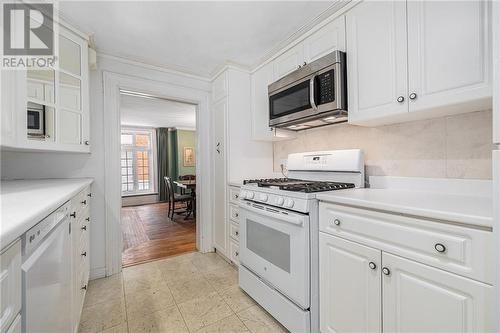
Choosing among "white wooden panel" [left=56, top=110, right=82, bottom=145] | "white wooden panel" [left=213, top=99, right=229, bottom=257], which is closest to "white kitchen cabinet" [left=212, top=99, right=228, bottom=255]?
"white wooden panel" [left=213, top=99, right=229, bottom=257]

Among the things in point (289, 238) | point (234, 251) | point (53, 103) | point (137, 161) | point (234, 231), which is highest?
point (53, 103)

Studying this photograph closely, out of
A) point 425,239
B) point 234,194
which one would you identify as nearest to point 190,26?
point 234,194

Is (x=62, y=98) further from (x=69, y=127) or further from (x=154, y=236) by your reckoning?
(x=154, y=236)

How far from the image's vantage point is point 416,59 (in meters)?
1.22

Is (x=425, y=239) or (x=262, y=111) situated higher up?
(x=262, y=111)

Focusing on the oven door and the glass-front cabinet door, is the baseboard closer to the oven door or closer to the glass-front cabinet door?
the glass-front cabinet door

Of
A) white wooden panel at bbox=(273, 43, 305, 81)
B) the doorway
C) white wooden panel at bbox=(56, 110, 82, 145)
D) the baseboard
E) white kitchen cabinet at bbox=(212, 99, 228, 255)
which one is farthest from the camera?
the doorway

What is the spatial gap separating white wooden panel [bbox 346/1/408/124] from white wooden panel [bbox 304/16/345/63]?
6cm

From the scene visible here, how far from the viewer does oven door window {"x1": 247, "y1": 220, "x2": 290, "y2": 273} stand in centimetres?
150

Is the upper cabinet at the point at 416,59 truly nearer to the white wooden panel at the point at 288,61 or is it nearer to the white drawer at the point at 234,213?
the white wooden panel at the point at 288,61

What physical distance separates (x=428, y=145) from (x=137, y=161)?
23.0 feet

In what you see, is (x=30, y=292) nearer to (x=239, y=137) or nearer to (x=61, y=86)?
(x=61, y=86)

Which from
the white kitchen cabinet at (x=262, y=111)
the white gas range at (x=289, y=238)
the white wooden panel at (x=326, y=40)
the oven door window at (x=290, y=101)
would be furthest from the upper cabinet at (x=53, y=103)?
the white wooden panel at (x=326, y=40)

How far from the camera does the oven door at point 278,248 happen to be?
137 centimetres
